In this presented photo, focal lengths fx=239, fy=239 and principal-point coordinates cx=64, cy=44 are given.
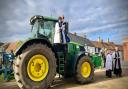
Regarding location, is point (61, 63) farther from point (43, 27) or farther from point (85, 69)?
point (43, 27)

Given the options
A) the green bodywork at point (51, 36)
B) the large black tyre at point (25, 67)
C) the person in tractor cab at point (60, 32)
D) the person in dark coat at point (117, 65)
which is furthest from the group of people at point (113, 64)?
the large black tyre at point (25, 67)

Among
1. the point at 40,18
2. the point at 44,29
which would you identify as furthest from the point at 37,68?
the point at 40,18

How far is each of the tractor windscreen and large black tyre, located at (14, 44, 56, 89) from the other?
110cm

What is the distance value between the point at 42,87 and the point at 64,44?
2.24 m

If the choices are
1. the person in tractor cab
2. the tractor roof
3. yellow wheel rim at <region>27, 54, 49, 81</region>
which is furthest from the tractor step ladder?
the tractor roof

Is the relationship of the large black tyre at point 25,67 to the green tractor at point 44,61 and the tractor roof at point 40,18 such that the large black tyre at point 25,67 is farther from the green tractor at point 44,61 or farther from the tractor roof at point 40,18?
the tractor roof at point 40,18

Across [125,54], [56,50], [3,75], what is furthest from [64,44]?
[125,54]

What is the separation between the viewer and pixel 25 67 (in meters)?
7.64

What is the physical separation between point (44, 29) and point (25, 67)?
2225mm

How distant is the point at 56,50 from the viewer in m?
9.22

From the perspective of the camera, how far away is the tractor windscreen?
929 cm

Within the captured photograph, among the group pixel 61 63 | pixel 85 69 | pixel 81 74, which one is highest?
pixel 61 63

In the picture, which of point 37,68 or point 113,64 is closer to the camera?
point 37,68

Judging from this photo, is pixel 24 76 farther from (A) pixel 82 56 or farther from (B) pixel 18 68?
(A) pixel 82 56
